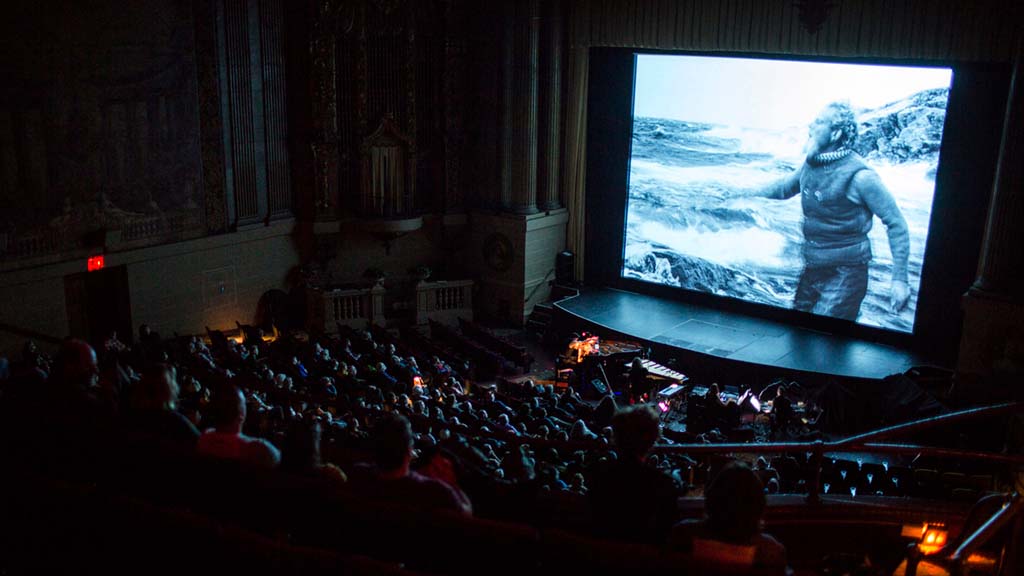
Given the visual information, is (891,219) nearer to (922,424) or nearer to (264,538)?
(922,424)

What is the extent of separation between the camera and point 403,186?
20234 mm

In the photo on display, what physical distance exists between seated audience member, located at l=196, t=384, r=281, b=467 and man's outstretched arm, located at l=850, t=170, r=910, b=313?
1510 cm

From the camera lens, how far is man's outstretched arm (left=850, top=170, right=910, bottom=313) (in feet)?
57.3

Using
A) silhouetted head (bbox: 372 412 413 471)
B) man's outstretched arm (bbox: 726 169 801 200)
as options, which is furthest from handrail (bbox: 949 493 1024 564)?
man's outstretched arm (bbox: 726 169 801 200)

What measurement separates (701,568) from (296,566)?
145cm

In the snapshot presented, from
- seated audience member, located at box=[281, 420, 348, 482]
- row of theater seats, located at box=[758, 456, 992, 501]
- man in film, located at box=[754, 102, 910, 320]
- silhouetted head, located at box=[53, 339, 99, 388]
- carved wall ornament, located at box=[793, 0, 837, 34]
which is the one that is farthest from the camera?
man in film, located at box=[754, 102, 910, 320]

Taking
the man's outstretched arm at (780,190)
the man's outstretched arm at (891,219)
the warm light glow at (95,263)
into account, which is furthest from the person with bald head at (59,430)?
the man's outstretched arm at (780,190)

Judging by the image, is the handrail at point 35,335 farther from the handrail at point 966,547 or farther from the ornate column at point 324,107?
the ornate column at point 324,107

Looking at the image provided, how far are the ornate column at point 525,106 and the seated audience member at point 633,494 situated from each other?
1657cm

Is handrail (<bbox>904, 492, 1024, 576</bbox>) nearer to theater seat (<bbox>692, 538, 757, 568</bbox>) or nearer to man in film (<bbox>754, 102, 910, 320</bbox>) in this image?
theater seat (<bbox>692, 538, 757, 568</bbox>)

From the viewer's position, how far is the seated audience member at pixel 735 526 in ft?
11.8

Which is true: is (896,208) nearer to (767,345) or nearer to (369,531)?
(767,345)

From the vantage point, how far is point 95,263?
1602 cm

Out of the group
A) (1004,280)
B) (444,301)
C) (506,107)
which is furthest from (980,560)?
(506,107)
